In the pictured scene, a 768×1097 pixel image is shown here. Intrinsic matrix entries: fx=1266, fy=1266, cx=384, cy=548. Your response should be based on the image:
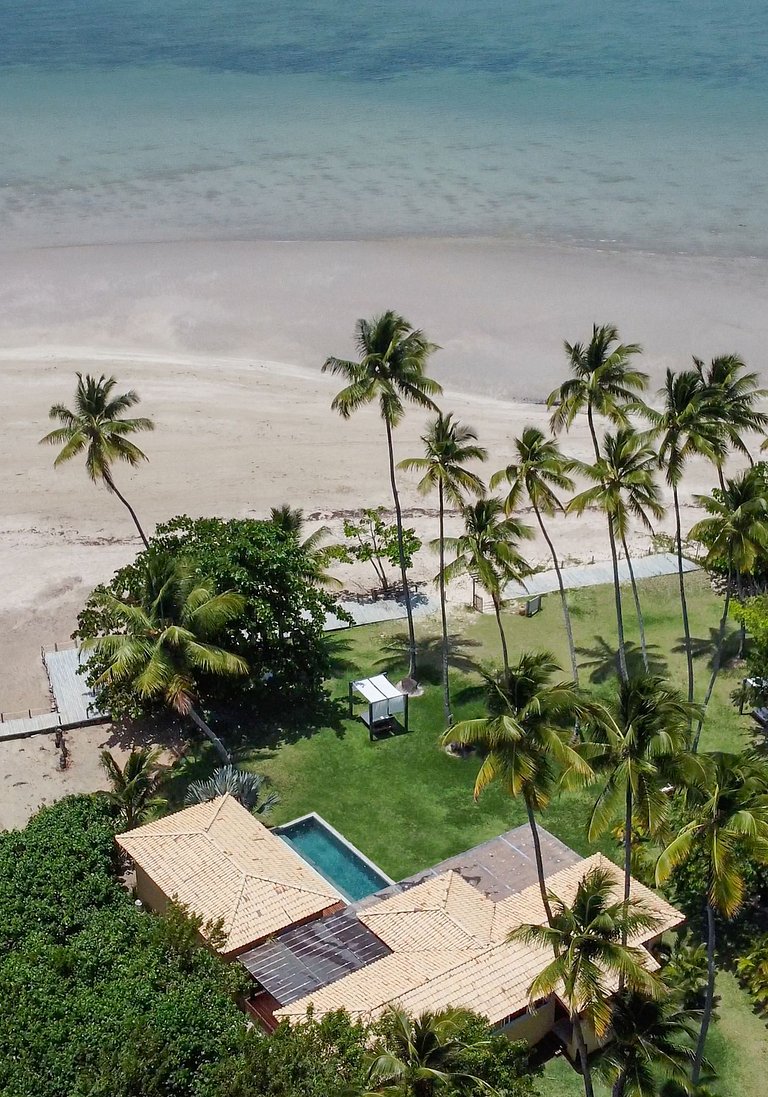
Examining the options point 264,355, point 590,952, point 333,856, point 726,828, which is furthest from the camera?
point 264,355

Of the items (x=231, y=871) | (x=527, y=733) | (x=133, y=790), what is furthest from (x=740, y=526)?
(x=133, y=790)

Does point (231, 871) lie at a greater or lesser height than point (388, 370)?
lesser

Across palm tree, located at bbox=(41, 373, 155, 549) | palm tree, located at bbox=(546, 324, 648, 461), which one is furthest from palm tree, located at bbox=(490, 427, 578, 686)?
palm tree, located at bbox=(41, 373, 155, 549)

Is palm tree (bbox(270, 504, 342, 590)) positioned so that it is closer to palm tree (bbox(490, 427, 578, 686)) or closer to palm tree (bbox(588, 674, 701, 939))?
palm tree (bbox(490, 427, 578, 686))

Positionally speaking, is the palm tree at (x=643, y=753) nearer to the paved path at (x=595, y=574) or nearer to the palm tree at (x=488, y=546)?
the palm tree at (x=488, y=546)

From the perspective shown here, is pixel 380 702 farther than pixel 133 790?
Yes

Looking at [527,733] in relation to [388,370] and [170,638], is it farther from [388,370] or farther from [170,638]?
[388,370]

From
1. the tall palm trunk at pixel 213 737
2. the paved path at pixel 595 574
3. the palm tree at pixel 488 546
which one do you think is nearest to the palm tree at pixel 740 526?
the palm tree at pixel 488 546
